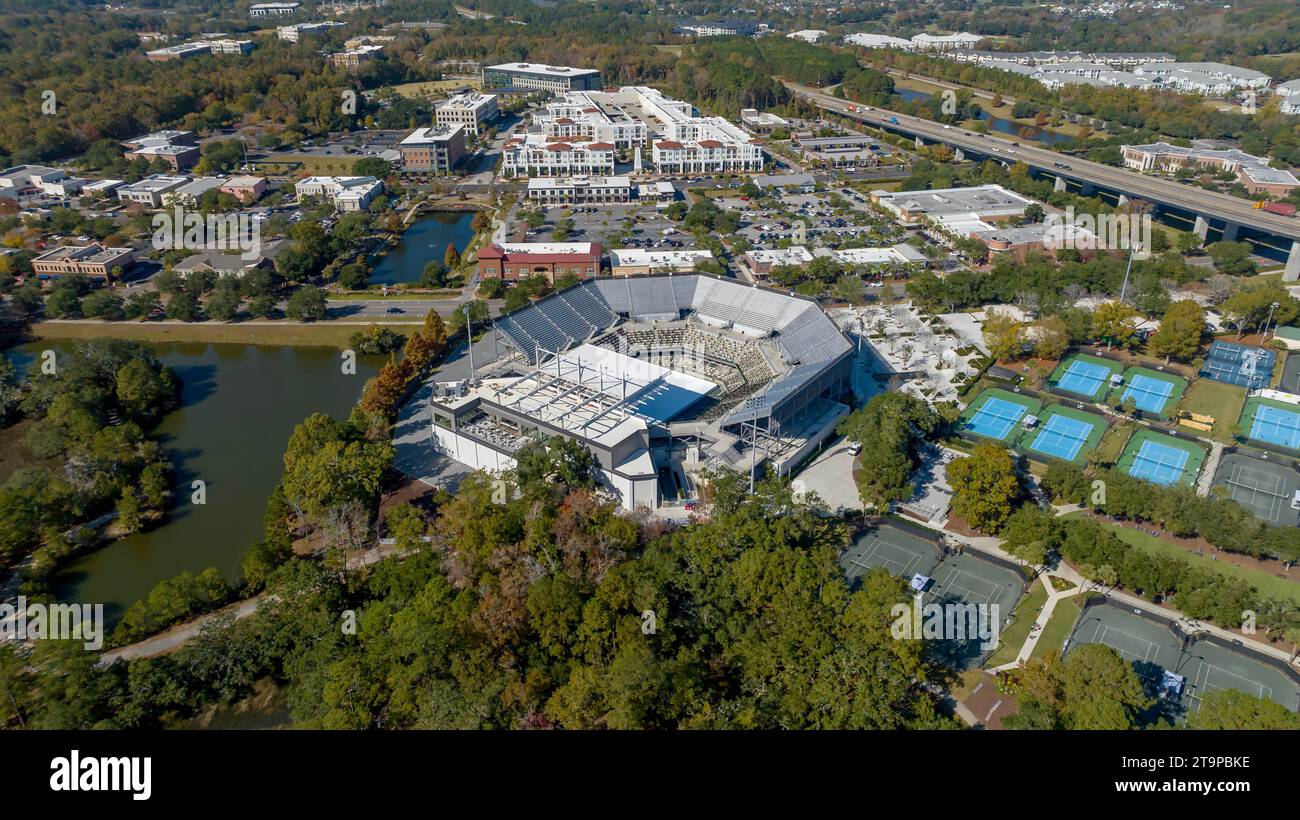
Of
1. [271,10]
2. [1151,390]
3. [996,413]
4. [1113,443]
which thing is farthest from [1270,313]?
[271,10]

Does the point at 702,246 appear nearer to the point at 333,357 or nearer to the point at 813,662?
the point at 333,357

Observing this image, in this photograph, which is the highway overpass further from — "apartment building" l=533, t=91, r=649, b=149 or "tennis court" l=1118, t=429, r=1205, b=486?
"apartment building" l=533, t=91, r=649, b=149

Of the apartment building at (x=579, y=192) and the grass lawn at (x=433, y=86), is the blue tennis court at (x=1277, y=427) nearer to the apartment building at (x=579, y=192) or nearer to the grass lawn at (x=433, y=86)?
the apartment building at (x=579, y=192)

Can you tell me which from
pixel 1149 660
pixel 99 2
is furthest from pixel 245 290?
pixel 99 2

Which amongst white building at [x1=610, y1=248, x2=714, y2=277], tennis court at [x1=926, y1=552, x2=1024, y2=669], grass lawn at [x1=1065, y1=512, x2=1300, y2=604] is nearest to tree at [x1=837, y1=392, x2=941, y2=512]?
tennis court at [x1=926, y1=552, x2=1024, y2=669]

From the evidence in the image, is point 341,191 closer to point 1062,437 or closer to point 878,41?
point 1062,437

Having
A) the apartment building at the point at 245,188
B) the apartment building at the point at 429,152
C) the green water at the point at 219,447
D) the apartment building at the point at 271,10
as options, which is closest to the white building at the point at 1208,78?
the apartment building at the point at 429,152

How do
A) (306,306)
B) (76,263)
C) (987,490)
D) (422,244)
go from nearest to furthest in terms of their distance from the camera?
1. (987,490)
2. (306,306)
3. (76,263)
4. (422,244)
